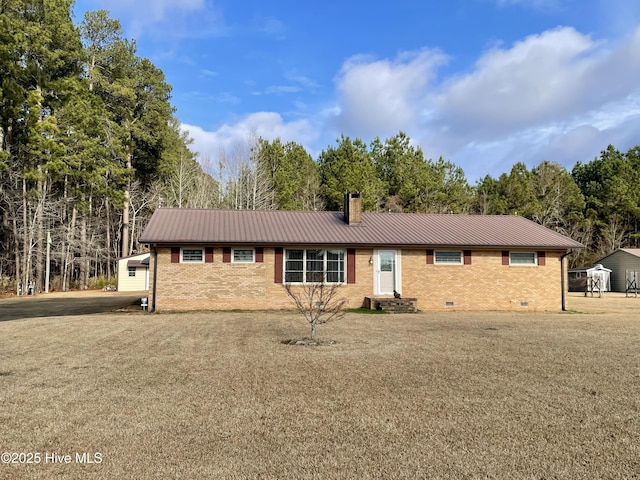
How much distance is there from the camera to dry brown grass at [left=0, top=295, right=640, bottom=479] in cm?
387

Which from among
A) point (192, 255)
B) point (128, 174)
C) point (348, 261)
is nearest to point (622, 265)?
point (348, 261)

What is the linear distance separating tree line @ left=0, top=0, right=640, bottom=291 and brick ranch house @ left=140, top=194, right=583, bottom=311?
14.1 m

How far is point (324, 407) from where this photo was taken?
17.7ft

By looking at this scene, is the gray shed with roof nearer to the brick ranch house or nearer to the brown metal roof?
the brown metal roof

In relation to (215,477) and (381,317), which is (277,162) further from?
(215,477)

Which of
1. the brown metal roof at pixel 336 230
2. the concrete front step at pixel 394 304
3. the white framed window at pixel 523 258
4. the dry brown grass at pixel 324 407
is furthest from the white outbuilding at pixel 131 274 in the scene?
the white framed window at pixel 523 258

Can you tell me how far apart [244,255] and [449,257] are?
8.13m

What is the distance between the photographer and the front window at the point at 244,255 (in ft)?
58.1

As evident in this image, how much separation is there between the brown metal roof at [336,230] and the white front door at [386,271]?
1.82 feet

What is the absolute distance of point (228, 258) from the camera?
693 inches

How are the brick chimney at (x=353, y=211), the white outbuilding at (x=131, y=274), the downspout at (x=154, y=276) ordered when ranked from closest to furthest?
the downspout at (x=154, y=276), the brick chimney at (x=353, y=211), the white outbuilding at (x=131, y=274)

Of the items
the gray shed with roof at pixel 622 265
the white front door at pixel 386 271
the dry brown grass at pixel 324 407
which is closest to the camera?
the dry brown grass at pixel 324 407

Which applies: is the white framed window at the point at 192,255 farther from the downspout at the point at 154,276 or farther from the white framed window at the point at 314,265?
the white framed window at the point at 314,265

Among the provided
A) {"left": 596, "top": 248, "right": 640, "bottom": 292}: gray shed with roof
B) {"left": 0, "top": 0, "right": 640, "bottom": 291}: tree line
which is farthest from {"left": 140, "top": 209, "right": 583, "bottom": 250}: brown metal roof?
{"left": 596, "top": 248, "right": 640, "bottom": 292}: gray shed with roof
